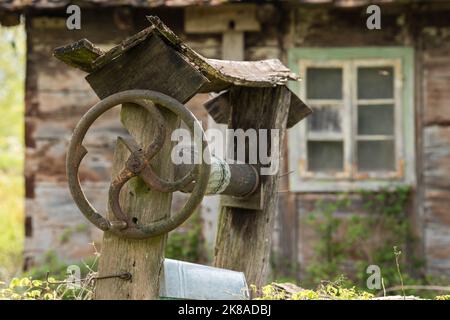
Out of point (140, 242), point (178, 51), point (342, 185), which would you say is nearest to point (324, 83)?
point (342, 185)

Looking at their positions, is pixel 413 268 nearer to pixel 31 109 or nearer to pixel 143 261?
pixel 31 109

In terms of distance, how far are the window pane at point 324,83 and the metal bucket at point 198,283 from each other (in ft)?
15.8

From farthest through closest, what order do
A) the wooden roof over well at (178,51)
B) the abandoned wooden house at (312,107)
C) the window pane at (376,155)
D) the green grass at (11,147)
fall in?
the green grass at (11,147), the window pane at (376,155), the abandoned wooden house at (312,107), the wooden roof over well at (178,51)

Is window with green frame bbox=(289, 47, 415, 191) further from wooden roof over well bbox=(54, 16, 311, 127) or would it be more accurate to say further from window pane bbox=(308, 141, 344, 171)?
wooden roof over well bbox=(54, 16, 311, 127)

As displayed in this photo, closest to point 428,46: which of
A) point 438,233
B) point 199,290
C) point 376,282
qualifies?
point 438,233

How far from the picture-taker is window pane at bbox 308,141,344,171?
Answer: 7.85 meters

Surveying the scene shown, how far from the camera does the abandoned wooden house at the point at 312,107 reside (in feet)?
25.1

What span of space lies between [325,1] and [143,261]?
15.4 feet

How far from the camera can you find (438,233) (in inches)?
300

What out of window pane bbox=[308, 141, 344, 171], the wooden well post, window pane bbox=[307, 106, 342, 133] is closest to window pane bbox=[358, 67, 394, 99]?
window pane bbox=[307, 106, 342, 133]

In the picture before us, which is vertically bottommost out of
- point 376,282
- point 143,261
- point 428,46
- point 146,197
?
point 376,282

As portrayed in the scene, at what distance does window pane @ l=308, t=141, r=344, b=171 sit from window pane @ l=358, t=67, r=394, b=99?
56 centimetres

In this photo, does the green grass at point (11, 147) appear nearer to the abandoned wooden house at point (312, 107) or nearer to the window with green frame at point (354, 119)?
the abandoned wooden house at point (312, 107)

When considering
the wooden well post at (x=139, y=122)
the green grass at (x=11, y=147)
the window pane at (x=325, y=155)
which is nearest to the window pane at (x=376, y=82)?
the window pane at (x=325, y=155)
